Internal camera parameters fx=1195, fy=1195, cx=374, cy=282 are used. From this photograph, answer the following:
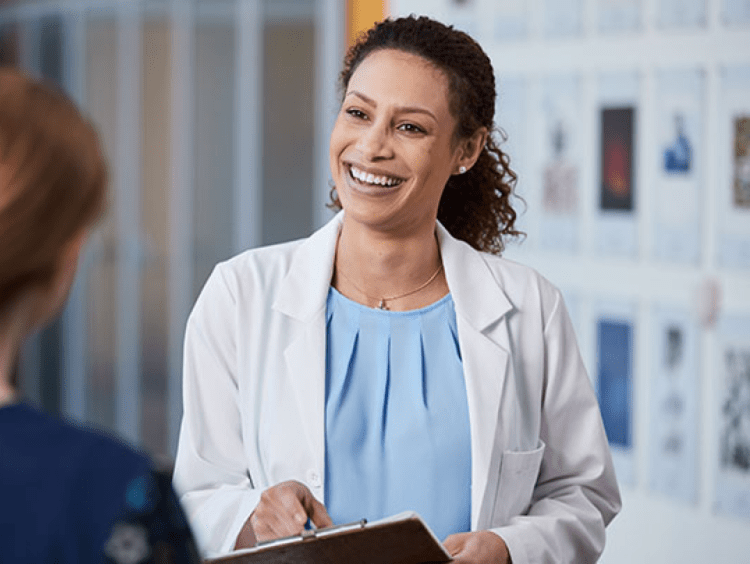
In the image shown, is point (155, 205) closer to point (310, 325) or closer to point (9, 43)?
point (9, 43)

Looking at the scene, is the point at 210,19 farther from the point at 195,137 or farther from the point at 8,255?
the point at 8,255

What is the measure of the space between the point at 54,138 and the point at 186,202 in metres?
5.52

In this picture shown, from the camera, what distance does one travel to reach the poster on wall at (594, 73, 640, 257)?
3.87m

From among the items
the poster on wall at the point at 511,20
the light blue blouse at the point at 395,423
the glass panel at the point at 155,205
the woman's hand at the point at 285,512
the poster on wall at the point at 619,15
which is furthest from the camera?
the glass panel at the point at 155,205

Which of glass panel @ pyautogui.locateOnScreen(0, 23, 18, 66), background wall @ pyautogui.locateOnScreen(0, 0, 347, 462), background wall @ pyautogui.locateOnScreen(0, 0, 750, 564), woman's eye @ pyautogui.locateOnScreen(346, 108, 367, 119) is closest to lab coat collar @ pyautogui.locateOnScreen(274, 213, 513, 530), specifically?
woman's eye @ pyautogui.locateOnScreen(346, 108, 367, 119)

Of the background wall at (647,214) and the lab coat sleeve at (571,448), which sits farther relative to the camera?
the background wall at (647,214)

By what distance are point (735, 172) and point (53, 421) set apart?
284 centimetres

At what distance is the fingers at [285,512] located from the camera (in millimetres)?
1947

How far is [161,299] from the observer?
683cm

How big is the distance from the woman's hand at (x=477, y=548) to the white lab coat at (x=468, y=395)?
2 cm

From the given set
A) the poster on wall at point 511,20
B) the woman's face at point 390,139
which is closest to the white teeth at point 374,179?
the woman's face at point 390,139

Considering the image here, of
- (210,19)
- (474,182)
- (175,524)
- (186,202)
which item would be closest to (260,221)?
(186,202)

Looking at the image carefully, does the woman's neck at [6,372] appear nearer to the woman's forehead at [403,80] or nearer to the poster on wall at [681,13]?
the woman's forehead at [403,80]

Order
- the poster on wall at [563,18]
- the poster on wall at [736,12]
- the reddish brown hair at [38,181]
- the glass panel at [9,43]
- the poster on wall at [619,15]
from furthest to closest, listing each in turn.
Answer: the glass panel at [9,43] < the poster on wall at [563,18] < the poster on wall at [619,15] < the poster on wall at [736,12] < the reddish brown hair at [38,181]
